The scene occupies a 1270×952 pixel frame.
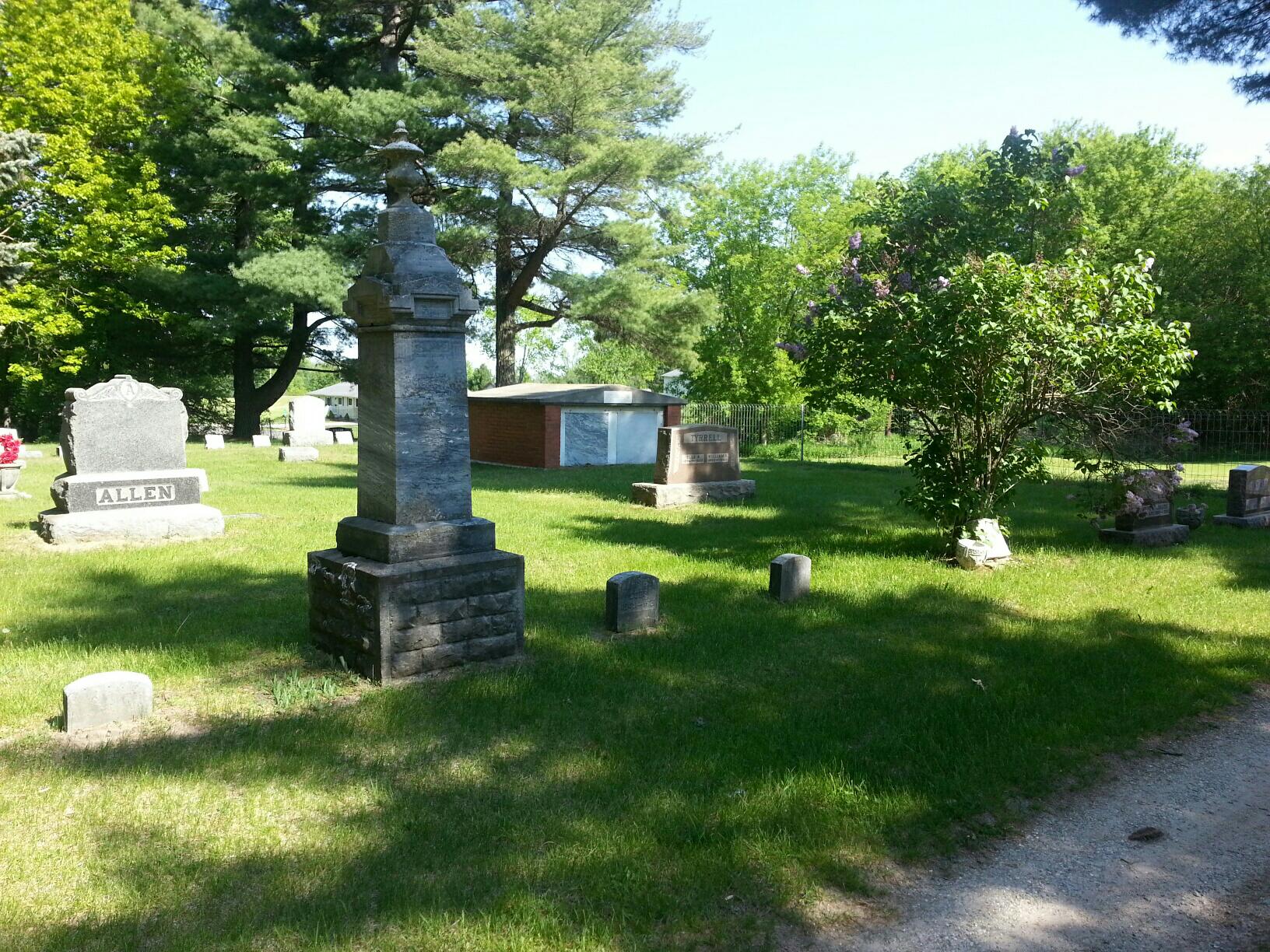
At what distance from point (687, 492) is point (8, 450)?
1151 centimetres

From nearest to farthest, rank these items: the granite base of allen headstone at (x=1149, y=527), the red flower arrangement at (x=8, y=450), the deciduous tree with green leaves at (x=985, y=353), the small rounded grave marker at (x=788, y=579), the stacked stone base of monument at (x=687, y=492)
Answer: the small rounded grave marker at (x=788, y=579) → the deciduous tree with green leaves at (x=985, y=353) → the granite base of allen headstone at (x=1149, y=527) → the red flower arrangement at (x=8, y=450) → the stacked stone base of monument at (x=687, y=492)

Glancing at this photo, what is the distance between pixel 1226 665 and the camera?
6414 mm

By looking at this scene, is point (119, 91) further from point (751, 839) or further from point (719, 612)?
point (751, 839)

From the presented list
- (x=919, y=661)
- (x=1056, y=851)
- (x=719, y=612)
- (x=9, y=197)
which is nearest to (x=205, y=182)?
(x=9, y=197)

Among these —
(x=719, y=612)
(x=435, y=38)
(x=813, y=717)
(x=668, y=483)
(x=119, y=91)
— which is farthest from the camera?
(x=119, y=91)

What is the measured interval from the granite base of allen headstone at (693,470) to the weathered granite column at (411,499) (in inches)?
356

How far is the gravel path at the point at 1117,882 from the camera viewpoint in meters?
3.24

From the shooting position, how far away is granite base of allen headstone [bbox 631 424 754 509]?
50.4 feet

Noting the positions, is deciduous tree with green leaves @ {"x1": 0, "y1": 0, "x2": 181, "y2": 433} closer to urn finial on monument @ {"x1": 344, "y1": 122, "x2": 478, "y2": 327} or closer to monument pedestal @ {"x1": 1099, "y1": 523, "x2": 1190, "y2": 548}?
urn finial on monument @ {"x1": 344, "y1": 122, "x2": 478, "y2": 327}

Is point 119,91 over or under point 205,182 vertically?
over

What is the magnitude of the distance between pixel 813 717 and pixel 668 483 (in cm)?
1048

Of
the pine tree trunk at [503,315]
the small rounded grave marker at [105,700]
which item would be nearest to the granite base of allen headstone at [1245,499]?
the small rounded grave marker at [105,700]

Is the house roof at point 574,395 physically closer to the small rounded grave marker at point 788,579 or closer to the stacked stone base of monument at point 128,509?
the stacked stone base of monument at point 128,509

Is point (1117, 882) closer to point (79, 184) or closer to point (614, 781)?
point (614, 781)
